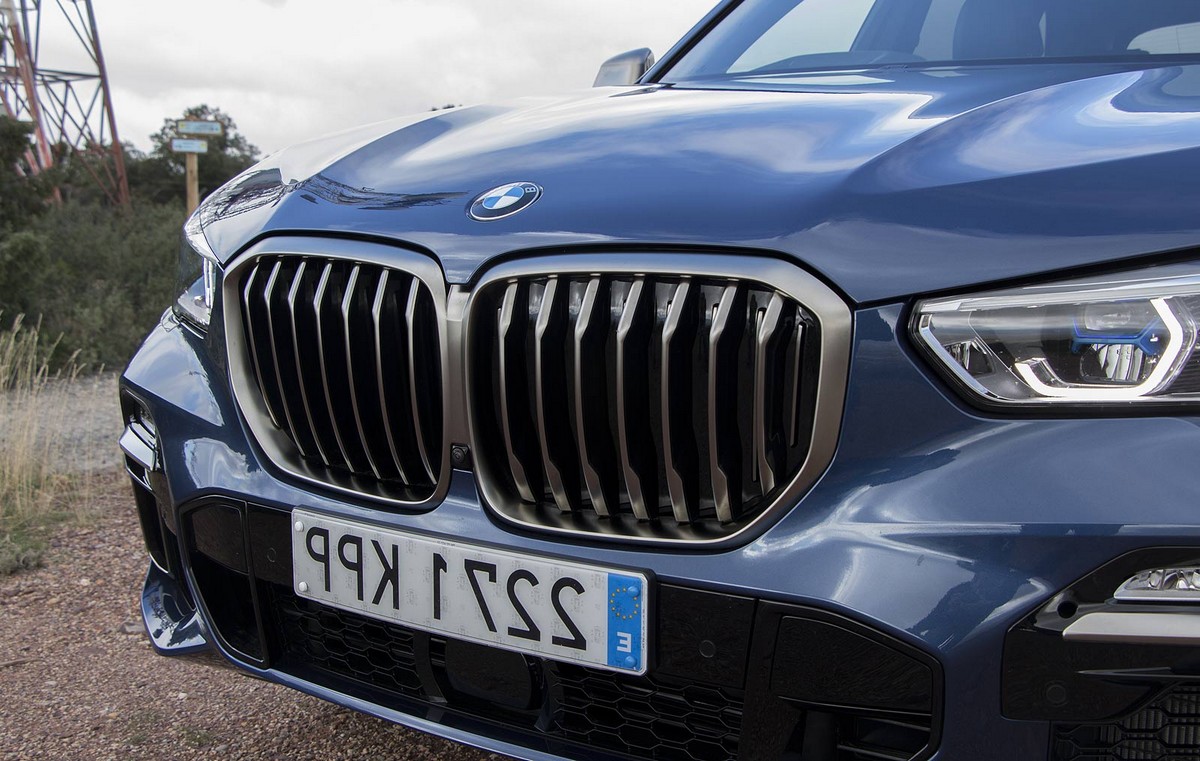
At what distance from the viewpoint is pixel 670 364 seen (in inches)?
51.9

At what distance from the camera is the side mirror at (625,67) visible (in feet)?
9.36

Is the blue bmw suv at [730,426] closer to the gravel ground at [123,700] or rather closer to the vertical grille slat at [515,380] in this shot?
the vertical grille slat at [515,380]

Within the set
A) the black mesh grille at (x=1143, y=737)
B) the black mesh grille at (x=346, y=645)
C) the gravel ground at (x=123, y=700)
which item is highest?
the black mesh grille at (x=1143, y=737)

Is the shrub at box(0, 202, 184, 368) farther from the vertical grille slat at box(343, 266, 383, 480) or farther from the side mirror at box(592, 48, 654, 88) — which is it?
the vertical grille slat at box(343, 266, 383, 480)

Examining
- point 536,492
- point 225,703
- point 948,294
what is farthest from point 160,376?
point 948,294

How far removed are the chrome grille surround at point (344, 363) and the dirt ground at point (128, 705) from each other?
650 millimetres

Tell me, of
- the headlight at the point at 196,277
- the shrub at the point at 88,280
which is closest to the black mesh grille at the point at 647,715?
the headlight at the point at 196,277

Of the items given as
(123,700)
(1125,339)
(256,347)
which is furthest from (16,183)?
(1125,339)

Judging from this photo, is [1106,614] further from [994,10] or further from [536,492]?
[994,10]

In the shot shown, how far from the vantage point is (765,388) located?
1.28 meters

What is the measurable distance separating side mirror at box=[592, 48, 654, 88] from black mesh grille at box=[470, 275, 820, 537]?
1.57 metres

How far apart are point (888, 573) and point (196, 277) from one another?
4.57ft

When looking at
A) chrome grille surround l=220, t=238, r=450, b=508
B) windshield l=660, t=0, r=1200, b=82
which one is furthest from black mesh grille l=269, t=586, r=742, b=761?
windshield l=660, t=0, r=1200, b=82

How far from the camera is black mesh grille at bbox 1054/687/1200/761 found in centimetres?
116
